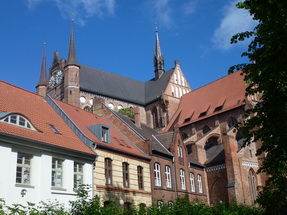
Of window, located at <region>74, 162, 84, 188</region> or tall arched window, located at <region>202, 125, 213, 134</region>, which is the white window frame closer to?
window, located at <region>74, 162, 84, 188</region>

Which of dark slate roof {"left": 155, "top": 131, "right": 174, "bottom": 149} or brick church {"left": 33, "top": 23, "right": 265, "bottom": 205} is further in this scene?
dark slate roof {"left": 155, "top": 131, "right": 174, "bottom": 149}

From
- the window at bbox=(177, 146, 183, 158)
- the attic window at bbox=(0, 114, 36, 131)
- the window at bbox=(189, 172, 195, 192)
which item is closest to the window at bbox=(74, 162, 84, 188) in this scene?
the attic window at bbox=(0, 114, 36, 131)

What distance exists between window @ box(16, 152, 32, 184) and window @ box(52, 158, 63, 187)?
1.41 meters

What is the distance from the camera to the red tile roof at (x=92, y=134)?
21.4 m

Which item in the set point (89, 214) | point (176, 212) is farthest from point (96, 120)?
point (89, 214)

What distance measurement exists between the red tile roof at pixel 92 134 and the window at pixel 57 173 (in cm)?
351

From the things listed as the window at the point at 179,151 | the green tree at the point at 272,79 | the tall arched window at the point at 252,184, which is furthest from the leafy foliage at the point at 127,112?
the green tree at the point at 272,79

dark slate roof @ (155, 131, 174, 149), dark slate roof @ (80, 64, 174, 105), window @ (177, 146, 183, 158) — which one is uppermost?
dark slate roof @ (80, 64, 174, 105)

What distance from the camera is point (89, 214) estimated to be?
9.12m

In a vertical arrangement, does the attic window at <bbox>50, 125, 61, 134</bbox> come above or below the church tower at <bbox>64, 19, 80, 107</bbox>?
below

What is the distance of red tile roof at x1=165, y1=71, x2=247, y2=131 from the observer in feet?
134

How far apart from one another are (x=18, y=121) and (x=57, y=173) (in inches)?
120

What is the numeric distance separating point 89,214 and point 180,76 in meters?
50.1

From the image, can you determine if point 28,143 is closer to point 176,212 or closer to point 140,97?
point 176,212
